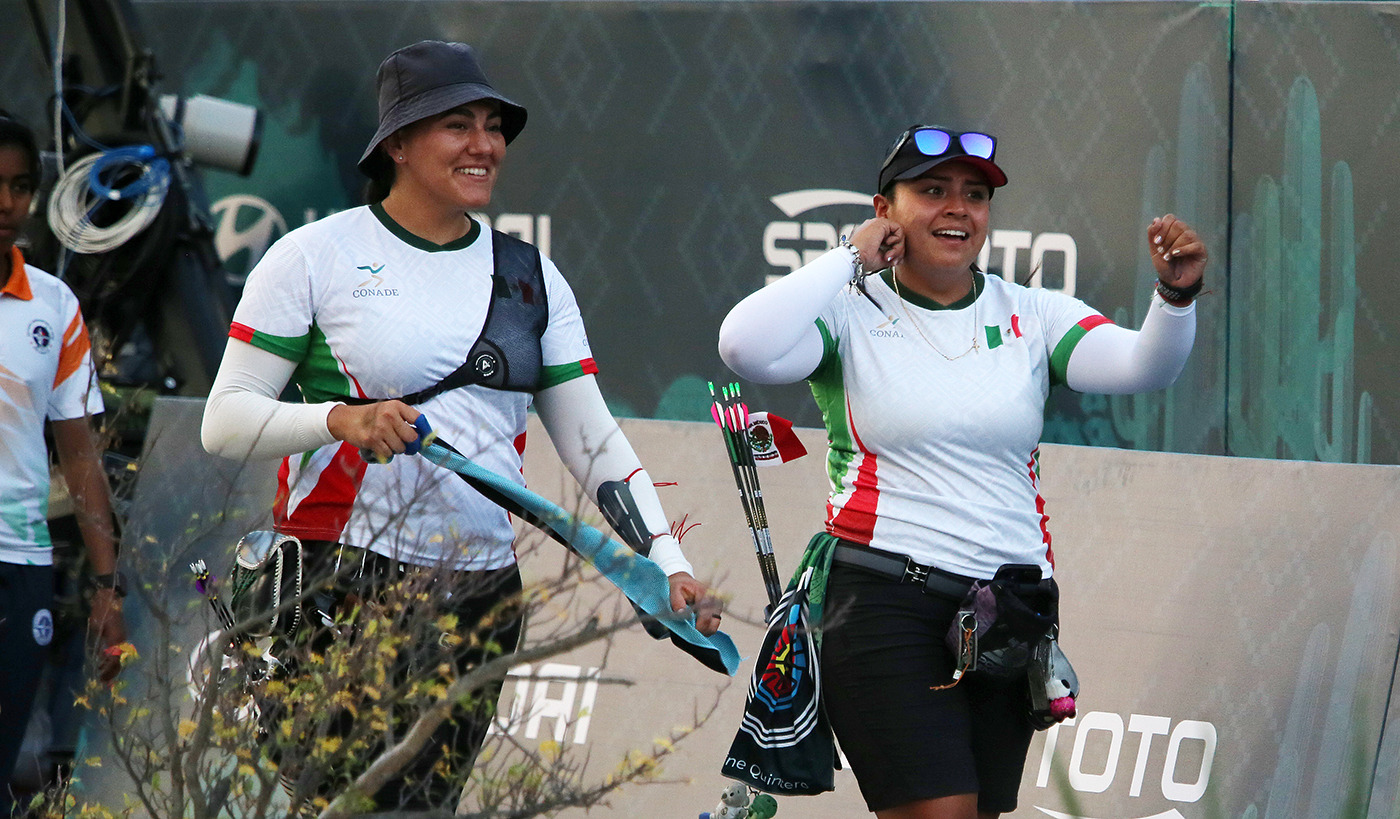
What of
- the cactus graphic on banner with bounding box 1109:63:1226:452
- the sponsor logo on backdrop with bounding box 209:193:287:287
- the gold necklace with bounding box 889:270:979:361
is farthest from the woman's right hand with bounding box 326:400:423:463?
the sponsor logo on backdrop with bounding box 209:193:287:287

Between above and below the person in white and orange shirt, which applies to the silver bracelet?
above

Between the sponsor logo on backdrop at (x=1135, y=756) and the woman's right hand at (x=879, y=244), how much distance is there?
160 centimetres

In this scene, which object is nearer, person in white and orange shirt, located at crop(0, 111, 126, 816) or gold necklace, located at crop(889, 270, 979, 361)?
gold necklace, located at crop(889, 270, 979, 361)

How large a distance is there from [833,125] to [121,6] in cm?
252

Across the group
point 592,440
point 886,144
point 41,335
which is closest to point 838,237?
point 886,144

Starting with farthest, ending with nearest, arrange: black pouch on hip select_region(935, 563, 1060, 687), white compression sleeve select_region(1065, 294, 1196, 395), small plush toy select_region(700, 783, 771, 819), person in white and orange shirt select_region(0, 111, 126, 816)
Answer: person in white and orange shirt select_region(0, 111, 126, 816), small plush toy select_region(700, 783, 771, 819), white compression sleeve select_region(1065, 294, 1196, 395), black pouch on hip select_region(935, 563, 1060, 687)

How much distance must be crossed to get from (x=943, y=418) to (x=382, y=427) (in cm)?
105

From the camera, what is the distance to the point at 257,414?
2615mm

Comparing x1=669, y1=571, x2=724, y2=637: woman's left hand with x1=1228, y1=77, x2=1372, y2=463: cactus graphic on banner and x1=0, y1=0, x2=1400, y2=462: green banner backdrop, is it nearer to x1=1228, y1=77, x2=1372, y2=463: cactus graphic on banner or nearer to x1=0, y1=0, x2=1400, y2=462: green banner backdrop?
x1=0, y1=0, x2=1400, y2=462: green banner backdrop

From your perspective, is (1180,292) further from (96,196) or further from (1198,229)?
(96,196)

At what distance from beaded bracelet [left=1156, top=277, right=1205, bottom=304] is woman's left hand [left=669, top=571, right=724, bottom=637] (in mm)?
1027

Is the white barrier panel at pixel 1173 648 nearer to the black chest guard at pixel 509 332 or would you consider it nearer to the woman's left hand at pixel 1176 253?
the black chest guard at pixel 509 332

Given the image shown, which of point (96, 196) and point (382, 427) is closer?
point (382, 427)

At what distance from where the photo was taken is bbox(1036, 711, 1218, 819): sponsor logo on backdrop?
406 cm
